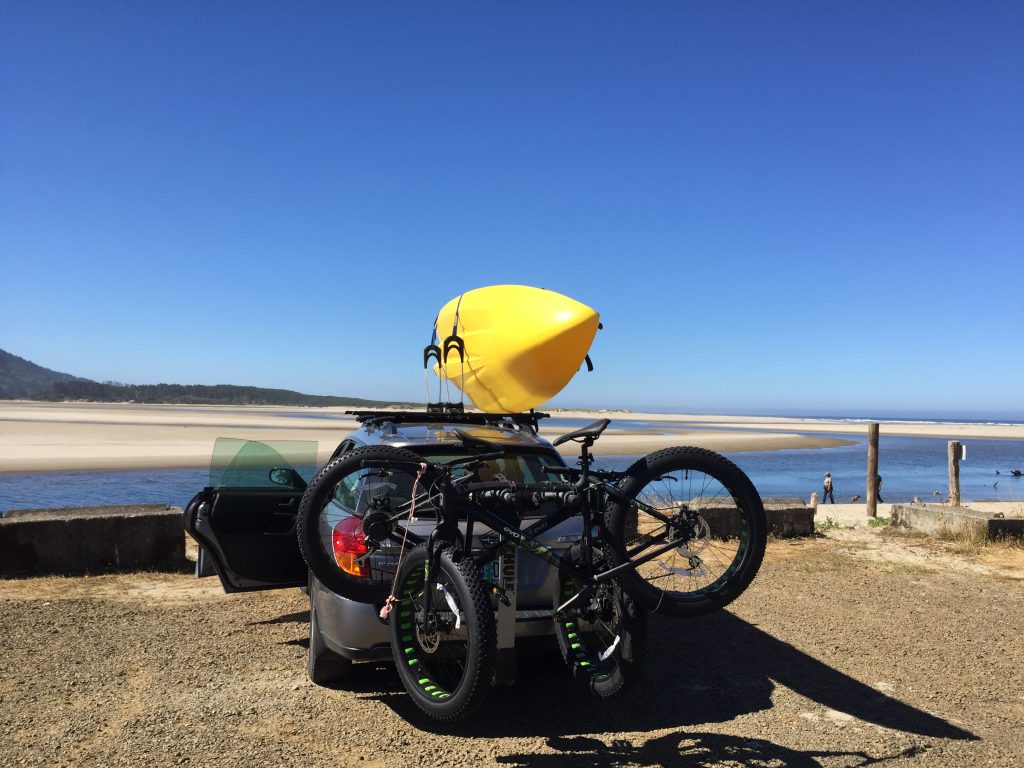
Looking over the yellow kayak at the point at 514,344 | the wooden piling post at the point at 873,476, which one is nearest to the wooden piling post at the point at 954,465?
the wooden piling post at the point at 873,476

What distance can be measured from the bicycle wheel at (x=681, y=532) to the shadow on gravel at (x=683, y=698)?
64 cm

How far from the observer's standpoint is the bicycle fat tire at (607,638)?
376 centimetres

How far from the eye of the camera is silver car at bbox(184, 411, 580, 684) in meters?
4.07

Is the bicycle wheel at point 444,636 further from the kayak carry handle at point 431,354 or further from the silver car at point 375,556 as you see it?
the kayak carry handle at point 431,354

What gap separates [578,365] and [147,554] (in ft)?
15.5

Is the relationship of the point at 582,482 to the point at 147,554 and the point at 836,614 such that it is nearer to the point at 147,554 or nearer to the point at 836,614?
the point at 836,614

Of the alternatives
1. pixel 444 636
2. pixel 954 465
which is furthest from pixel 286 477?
pixel 954 465

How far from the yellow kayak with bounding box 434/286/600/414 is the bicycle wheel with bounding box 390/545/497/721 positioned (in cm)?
301

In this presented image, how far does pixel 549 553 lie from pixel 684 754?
117cm

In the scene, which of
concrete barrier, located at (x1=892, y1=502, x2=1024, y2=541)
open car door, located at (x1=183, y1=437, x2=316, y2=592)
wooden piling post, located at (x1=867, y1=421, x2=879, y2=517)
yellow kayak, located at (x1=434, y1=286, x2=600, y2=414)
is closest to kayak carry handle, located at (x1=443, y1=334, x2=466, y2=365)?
yellow kayak, located at (x1=434, y1=286, x2=600, y2=414)

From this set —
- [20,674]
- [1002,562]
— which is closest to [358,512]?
[20,674]

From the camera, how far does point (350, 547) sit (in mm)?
4117

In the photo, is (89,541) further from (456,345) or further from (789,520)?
(789,520)

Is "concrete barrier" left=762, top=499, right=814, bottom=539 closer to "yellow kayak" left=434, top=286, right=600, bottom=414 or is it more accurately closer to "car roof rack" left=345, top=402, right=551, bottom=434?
"yellow kayak" left=434, top=286, right=600, bottom=414
